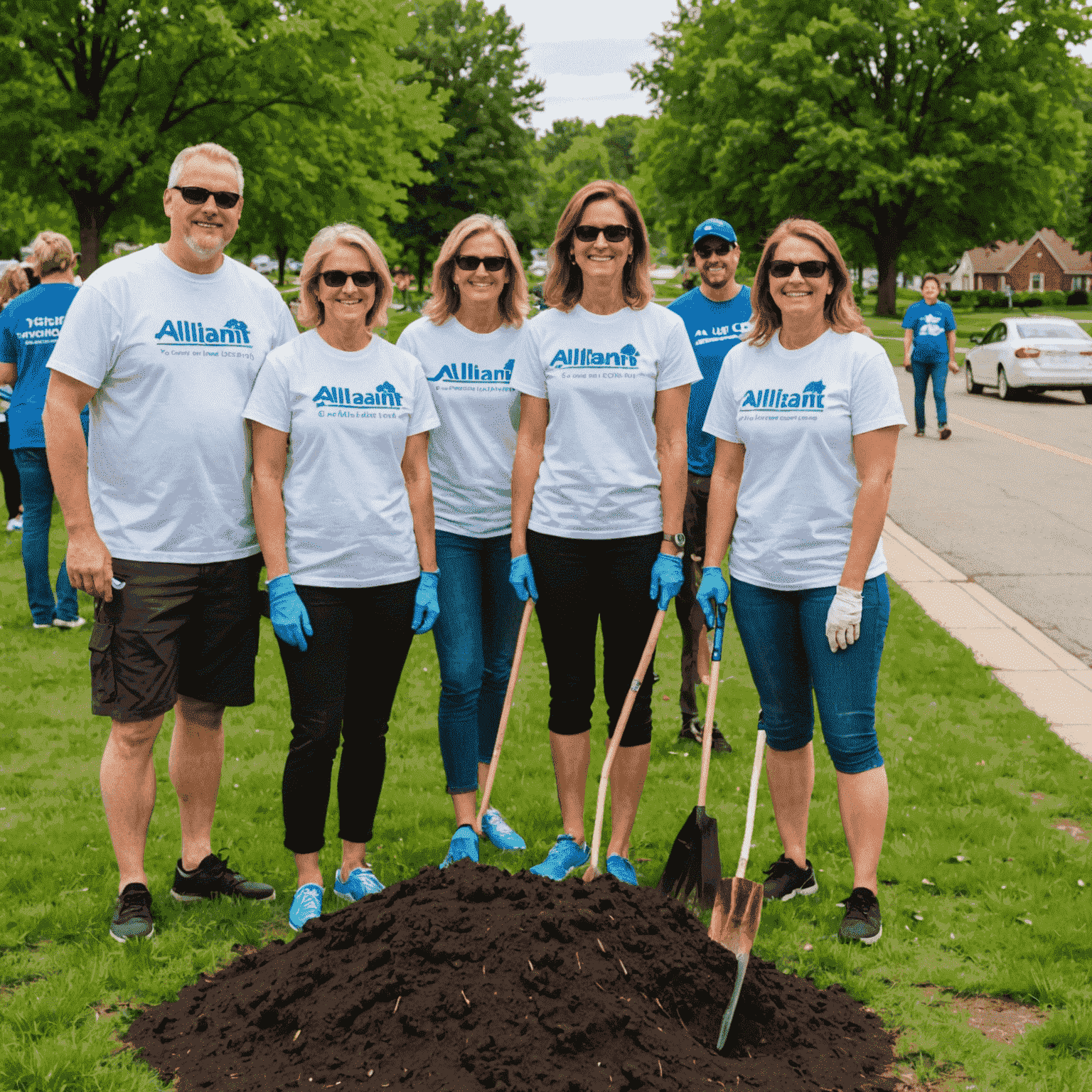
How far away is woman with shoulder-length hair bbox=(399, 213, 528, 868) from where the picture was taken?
426cm

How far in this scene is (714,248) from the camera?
17.5 ft

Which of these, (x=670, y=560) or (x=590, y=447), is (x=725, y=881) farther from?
(x=590, y=447)

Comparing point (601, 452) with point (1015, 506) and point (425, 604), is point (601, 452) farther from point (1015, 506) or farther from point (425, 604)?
point (1015, 506)

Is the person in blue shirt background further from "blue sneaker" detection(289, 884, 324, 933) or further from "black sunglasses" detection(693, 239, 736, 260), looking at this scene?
"blue sneaker" detection(289, 884, 324, 933)

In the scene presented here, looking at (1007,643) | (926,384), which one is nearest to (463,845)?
(1007,643)

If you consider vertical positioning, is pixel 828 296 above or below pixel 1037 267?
below

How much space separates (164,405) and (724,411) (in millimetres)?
1839

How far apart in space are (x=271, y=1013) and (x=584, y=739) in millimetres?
1571

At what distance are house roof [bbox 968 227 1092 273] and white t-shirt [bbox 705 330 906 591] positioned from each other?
95063 millimetres

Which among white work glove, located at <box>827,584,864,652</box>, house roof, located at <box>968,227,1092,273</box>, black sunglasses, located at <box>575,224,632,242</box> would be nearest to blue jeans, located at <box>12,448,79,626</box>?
black sunglasses, located at <box>575,224,632,242</box>

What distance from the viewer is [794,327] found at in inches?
150

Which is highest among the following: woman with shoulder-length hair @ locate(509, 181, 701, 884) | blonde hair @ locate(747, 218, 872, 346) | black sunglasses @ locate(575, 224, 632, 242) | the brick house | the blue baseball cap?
the brick house

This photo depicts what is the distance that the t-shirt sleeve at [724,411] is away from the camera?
3.96 metres

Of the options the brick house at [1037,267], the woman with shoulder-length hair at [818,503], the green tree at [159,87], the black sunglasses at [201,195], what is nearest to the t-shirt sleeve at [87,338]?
the black sunglasses at [201,195]
